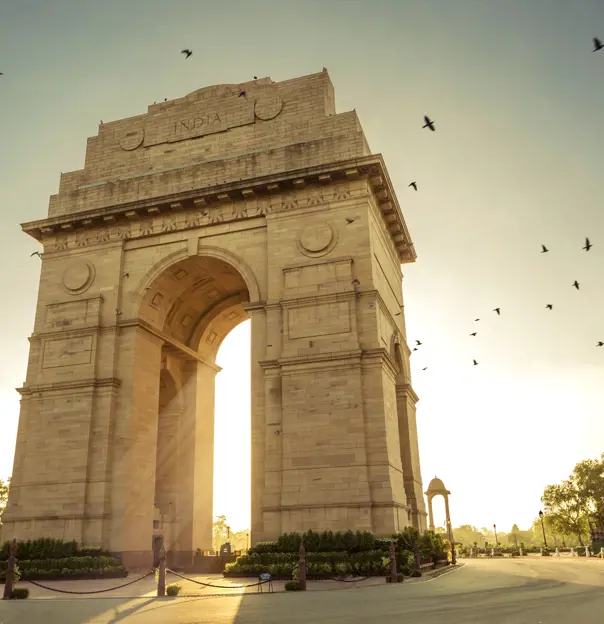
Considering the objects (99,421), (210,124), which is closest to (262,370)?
(99,421)

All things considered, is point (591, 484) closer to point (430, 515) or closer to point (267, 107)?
point (430, 515)

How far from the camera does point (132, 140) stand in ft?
98.0

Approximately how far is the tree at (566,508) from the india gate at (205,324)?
191 feet

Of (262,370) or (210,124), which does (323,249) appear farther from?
(210,124)

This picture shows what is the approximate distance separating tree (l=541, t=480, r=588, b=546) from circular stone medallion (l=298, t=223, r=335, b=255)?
2596 inches

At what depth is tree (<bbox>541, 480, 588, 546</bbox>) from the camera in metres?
75.9

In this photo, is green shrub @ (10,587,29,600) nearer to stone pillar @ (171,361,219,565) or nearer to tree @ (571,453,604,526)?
stone pillar @ (171,361,219,565)

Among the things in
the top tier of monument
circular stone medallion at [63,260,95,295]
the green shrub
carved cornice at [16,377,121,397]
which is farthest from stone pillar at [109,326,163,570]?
the top tier of monument

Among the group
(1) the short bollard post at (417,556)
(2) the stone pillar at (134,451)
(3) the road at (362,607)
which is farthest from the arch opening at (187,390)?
(3) the road at (362,607)

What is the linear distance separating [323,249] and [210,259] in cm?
528

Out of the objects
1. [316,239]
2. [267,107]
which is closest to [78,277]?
[316,239]

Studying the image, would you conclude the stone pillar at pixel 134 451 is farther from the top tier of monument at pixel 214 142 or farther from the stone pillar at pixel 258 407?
the top tier of monument at pixel 214 142

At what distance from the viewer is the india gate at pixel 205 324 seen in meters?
21.8

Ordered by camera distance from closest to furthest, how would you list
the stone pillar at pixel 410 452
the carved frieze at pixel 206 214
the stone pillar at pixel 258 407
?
the stone pillar at pixel 258 407, the carved frieze at pixel 206 214, the stone pillar at pixel 410 452
